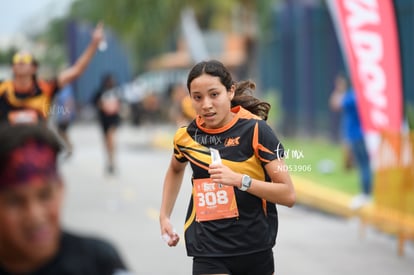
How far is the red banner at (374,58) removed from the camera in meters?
10.7

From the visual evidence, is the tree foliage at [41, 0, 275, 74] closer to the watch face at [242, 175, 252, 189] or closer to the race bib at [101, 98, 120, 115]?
the race bib at [101, 98, 120, 115]

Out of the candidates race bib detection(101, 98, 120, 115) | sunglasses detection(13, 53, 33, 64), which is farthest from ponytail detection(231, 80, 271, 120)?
race bib detection(101, 98, 120, 115)

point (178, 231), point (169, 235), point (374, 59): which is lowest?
point (178, 231)

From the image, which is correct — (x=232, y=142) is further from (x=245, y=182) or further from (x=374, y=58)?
(x=374, y=58)

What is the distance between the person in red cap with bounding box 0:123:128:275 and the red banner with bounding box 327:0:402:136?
27.5 feet

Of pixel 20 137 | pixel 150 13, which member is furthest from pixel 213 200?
pixel 150 13

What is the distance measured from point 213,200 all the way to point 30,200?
7.27ft

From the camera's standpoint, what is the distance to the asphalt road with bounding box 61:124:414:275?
30.5 feet

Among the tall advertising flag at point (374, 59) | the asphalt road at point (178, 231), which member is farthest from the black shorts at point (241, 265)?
the tall advertising flag at point (374, 59)

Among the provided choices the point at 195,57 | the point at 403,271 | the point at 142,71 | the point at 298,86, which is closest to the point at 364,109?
the point at 403,271

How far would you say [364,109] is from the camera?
36.7ft

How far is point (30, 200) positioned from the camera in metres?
2.57

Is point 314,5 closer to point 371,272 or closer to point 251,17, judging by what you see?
point 251,17

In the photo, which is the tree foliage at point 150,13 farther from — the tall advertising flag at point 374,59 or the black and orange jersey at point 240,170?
the black and orange jersey at point 240,170
